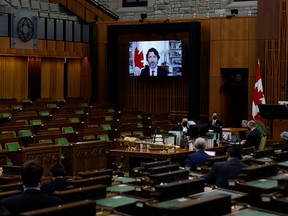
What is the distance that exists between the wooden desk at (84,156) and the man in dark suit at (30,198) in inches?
282

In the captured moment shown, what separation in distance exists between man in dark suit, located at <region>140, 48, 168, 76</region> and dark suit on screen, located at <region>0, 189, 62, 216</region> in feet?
52.0

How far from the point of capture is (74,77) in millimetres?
23578

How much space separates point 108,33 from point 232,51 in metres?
4.83

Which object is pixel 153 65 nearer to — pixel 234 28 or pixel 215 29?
pixel 215 29

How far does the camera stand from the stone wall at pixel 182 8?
2231cm

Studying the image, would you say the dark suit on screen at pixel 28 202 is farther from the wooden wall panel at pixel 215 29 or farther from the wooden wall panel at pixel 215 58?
the wooden wall panel at pixel 215 29

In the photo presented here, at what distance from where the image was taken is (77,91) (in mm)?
23766

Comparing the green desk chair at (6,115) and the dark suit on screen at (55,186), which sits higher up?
the green desk chair at (6,115)

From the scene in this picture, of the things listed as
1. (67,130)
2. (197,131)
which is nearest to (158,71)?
(67,130)

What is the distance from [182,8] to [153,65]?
3.57m

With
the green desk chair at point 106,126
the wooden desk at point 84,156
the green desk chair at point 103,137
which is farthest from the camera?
the green desk chair at point 106,126

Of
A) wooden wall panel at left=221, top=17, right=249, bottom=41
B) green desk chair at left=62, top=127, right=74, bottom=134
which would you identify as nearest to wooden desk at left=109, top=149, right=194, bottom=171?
green desk chair at left=62, top=127, right=74, bottom=134

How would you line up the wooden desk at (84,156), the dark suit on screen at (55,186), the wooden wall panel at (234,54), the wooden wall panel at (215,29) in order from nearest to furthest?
the dark suit on screen at (55,186) → the wooden desk at (84,156) → the wooden wall panel at (234,54) → the wooden wall panel at (215,29)

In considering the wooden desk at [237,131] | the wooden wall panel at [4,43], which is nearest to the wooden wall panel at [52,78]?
the wooden wall panel at [4,43]
